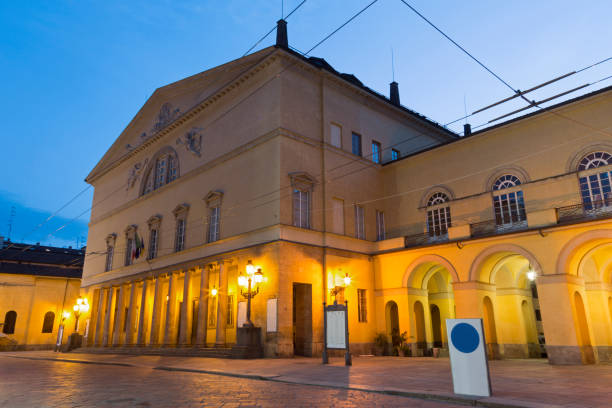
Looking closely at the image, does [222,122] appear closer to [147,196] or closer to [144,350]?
[147,196]

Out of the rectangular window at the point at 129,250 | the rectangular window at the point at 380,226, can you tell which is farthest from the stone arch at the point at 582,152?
the rectangular window at the point at 129,250

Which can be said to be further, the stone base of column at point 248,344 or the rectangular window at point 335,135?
the rectangular window at point 335,135

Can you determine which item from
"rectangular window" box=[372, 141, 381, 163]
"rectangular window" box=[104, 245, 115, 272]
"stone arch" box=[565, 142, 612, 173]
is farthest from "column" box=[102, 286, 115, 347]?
"stone arch" box=[565, 142, 612, 173]

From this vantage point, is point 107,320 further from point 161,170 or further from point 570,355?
point 570,355

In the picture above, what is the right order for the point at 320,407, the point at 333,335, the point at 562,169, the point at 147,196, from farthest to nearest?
the point at 147,196, the point at 562,169, the point at 333,335, the point at 320,407

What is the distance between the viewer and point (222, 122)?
28.8m

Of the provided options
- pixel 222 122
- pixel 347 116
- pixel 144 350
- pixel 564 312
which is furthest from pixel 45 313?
pixel 564 312

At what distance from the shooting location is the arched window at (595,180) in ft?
66.2

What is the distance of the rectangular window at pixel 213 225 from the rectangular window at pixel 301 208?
5.82 m

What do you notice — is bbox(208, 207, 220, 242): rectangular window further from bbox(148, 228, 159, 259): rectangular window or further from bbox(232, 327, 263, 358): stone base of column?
bbox(232, 327, 263, 358): stone base of column

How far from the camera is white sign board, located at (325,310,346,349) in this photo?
16625 millimetres

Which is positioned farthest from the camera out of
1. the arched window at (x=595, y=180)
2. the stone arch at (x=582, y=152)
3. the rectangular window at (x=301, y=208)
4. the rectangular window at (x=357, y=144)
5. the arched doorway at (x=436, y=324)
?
the rectangular window at (x=357, y=144)

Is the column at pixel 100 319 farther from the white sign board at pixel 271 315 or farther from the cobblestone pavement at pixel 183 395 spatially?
the cobblestone pavement at pixel 183 395

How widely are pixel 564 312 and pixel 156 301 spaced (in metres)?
23.5
